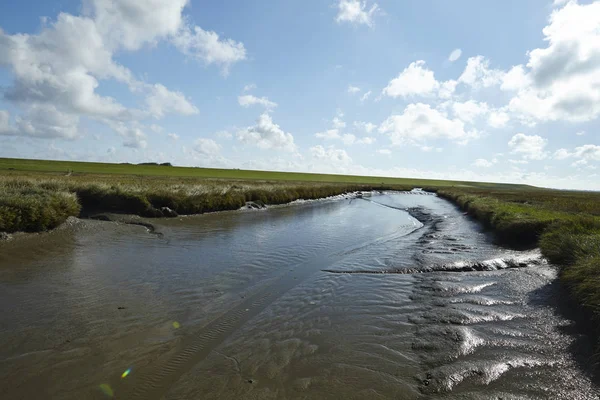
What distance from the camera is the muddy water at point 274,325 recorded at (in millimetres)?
5098

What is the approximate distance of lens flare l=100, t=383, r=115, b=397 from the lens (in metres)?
4.72

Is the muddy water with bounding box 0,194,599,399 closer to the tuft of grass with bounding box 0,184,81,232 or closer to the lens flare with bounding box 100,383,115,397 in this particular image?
the lens flare with bounding box 100,383,115,397

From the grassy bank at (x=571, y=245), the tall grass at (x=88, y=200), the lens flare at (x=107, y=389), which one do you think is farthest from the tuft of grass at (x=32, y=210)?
the grassy bank at (x=571, y=245)

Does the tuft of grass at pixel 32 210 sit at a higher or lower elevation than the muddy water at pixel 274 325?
higher

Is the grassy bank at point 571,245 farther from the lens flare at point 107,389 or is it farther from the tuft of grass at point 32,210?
the tuft of grass at point 32,210

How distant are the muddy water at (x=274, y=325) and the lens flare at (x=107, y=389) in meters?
0.02

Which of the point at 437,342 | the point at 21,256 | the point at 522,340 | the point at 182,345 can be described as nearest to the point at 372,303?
the point at 437,342

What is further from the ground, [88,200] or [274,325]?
[88,200]

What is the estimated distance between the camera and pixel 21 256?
1114 centimetres

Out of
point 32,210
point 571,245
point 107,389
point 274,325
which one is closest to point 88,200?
point 32,210

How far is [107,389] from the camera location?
4.82m

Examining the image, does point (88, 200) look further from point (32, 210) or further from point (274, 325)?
point (274, 325)

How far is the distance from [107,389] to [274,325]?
3.37 m

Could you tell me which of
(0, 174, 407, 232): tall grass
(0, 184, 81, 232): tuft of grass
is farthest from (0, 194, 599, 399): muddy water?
(0, 174, 407, 232): tall grass
